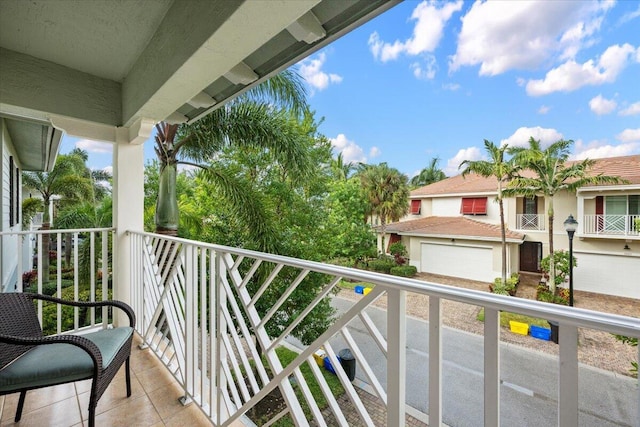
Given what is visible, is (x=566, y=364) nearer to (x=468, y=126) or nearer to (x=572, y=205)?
(x=572, y=205)

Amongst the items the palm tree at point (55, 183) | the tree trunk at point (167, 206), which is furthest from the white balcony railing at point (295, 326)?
the palm tree at point (55, 183)

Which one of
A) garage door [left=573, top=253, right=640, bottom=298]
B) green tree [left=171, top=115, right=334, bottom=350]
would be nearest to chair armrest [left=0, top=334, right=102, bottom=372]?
green tree [left=171, top=115, right=334, bottom=350]

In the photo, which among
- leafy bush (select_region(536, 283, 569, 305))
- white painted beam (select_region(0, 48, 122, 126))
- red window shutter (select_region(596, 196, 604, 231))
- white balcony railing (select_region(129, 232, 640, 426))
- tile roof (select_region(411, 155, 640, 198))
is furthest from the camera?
leafy bush (select_region(536, 283, 569, 305))

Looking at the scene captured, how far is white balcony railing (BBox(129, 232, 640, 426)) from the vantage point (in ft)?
1.87

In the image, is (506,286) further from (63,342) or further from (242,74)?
(63,342)

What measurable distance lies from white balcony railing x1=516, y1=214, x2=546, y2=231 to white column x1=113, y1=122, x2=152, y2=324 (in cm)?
1427

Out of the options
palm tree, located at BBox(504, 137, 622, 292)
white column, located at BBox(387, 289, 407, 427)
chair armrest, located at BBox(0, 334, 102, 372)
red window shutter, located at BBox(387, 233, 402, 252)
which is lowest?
red window shutter, located at BBox(387, 233, 402, 252)

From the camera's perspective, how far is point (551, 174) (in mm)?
10789

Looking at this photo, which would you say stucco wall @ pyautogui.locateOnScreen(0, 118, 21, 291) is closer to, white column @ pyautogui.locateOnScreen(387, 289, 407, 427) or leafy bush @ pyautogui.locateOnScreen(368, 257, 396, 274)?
white column @ pyautogui.locateOnScreen(387, 289, 407, 427)

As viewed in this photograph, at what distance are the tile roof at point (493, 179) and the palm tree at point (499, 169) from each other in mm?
1032

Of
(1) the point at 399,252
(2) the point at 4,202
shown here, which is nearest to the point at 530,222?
(1) the point at 399,252

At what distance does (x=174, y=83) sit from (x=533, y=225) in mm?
14680

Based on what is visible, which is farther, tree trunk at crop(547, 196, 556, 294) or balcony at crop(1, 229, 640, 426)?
tree trunk at crop(547, 196, 556, 294)

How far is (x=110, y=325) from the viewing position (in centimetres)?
305
